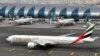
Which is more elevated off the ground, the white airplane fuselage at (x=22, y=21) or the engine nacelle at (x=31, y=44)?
the engine nacelle at (x=31, y=44)

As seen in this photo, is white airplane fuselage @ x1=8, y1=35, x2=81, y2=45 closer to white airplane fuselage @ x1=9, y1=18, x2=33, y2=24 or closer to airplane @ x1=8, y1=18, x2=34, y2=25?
airplane @ x1=8, y1=18, x2=34, y2=25

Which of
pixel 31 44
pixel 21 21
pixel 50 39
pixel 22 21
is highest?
pixel 50 39

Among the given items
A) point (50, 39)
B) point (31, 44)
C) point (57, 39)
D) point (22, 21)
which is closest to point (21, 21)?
point (22, 21)

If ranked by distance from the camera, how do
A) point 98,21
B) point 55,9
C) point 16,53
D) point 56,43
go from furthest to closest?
point 55,9, point 98,21, point 56,43, point 16,53

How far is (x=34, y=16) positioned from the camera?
171500 millimetres

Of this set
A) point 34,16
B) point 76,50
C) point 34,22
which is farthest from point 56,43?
point 34,16

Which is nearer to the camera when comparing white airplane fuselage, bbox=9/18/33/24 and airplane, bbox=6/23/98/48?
airplane, bbox=6/23/98/48

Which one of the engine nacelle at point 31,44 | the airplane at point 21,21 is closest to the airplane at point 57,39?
the engine nacelle at point 31,44

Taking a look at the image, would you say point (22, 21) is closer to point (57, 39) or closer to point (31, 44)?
point (57, 39)

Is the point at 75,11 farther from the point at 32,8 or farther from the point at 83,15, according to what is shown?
the point at 32,8

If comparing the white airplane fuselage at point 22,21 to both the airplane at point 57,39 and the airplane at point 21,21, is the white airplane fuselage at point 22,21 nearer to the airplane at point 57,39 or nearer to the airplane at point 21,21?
the airplane at point 21,21

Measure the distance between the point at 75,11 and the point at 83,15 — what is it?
516cm

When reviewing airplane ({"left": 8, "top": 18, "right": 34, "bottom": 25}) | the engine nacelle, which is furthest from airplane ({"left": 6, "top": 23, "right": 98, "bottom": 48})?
airplane ({"left": 8, "top": 18, "right": 34, "bottom": 25})

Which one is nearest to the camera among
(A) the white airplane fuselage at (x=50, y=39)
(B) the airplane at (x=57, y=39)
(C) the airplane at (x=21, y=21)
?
(B) the airplane at (x=57, y=39)
